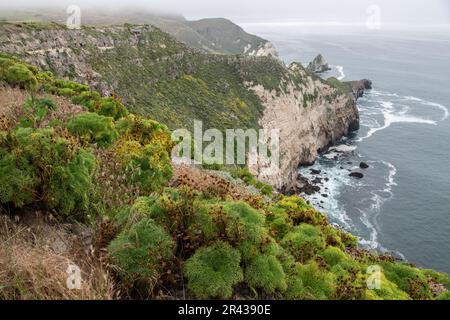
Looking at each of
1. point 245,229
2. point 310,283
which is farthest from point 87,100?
point 310,283

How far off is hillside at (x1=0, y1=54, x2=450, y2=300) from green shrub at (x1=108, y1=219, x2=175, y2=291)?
0.05 ft

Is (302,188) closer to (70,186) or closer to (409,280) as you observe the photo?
(409,280)

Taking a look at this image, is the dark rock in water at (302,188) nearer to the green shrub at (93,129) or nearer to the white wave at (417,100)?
the green shrub at (93,129)

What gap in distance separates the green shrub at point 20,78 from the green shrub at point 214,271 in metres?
15.2

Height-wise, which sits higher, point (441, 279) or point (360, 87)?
point (441, 279)

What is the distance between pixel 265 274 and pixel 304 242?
2.50m

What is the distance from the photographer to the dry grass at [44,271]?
501 cm

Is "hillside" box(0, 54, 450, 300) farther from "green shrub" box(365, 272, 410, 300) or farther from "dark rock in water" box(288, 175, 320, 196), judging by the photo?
"dark rock in water" box(288, 175, 320, 196)

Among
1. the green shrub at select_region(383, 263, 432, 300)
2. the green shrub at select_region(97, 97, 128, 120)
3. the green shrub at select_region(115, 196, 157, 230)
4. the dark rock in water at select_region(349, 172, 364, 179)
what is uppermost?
the green shrub at select_region(97, 97, 128, 120)

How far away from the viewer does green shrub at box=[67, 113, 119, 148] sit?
10.4 metres

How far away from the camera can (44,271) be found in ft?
17.2

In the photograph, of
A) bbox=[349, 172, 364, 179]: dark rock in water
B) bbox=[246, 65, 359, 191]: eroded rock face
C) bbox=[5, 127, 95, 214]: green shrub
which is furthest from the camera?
bbox=[349, 172, 364, 179]: dark rock in water

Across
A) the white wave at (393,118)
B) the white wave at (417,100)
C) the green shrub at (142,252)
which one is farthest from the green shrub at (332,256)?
the white wave at (417,100)

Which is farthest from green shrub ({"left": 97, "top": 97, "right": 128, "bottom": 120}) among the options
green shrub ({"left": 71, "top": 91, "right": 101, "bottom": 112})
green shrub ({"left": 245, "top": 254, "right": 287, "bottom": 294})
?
green shrub ({"left": 245, "top": 254, "right": 287, "bottom": 294})
